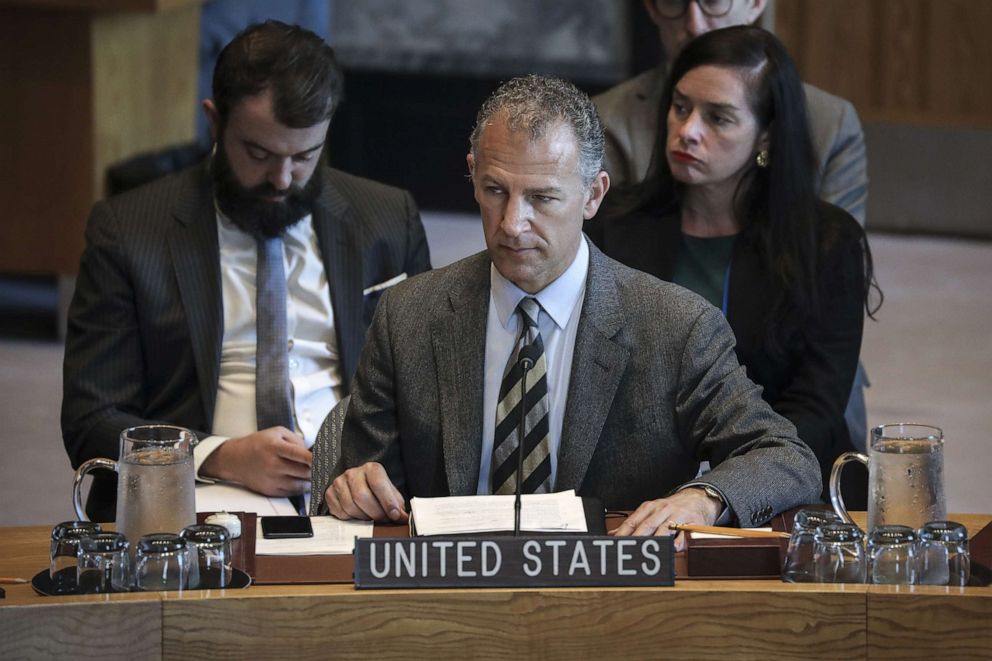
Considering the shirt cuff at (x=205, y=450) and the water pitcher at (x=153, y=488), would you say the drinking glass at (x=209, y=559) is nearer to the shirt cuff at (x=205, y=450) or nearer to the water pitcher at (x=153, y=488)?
the water pitcher at (x=153, y=488)

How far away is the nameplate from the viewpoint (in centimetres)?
203

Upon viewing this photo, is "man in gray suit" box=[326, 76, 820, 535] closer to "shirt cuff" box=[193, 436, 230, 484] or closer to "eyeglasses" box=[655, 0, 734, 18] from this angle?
"shirt cuff" box=[193, 436, 230, 484]

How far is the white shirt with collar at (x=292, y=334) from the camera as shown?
3.23m

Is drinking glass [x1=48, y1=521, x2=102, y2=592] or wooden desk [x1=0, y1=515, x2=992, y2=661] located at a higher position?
drinking glass [x1=48, y1=521, x2=102, y2=592]

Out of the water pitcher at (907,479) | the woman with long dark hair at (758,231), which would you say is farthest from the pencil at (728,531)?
the woman with long dark hair at (758,231)

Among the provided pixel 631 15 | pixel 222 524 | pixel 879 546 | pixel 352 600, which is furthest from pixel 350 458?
pixel 631 15

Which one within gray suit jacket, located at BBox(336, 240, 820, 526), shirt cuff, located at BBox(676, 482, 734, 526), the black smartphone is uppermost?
gray suit jacket, located at BBox(336, 240, 820, 526)

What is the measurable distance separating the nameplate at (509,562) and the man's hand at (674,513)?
171mm

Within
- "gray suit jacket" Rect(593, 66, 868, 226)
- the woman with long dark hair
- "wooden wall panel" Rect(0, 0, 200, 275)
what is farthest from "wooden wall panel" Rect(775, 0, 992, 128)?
Result: the woman with long dark hair

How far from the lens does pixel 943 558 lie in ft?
6.79

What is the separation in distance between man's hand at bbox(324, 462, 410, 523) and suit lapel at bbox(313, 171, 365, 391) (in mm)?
897

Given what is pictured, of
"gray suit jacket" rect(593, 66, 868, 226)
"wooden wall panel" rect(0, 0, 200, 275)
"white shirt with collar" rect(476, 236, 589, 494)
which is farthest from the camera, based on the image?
"wooden wall panel" rect(0, 0, 200, 275)

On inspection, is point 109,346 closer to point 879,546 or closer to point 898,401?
point 879,546

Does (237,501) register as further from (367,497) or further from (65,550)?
(65,550)
